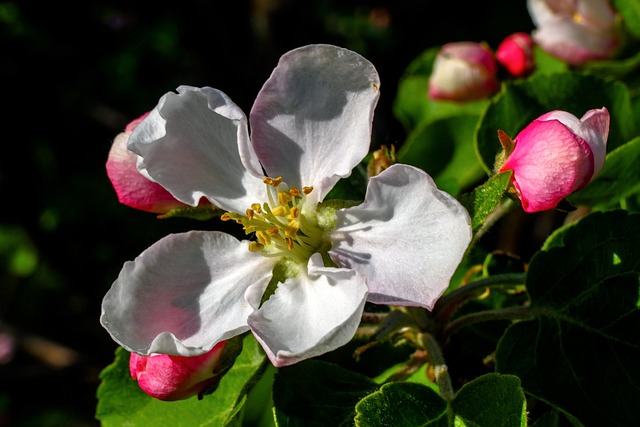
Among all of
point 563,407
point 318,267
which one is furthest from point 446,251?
point 563,407

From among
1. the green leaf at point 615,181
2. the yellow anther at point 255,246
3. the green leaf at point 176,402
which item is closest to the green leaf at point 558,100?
the green leaf at point 615,181

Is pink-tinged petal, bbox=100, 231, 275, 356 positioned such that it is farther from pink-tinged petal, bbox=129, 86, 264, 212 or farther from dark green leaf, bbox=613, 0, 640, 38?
dark green leaf, bbox=613, 0, 640, 38

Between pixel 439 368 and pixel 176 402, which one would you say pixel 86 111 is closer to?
pixel 176 402

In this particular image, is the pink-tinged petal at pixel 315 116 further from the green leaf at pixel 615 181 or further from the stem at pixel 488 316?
the green leaf at pixel 615 181

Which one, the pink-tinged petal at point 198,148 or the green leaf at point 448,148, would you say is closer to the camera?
the pink-tinged petal at point 198,148

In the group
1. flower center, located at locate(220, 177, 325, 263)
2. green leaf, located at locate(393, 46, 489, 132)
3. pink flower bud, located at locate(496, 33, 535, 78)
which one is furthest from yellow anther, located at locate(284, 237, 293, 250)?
green leaf, located at locate(393, 46, 489, 132)

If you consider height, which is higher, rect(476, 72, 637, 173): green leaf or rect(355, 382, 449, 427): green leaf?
rect(476, 72, 637, 173): green leaf
